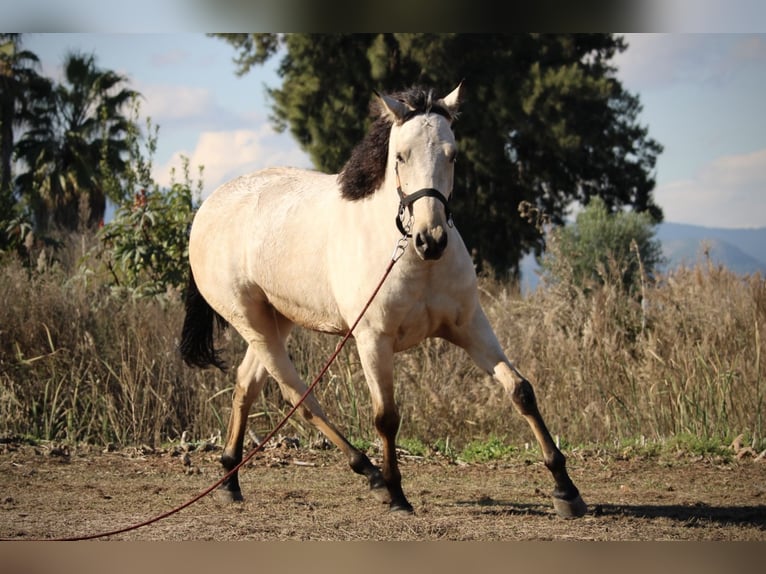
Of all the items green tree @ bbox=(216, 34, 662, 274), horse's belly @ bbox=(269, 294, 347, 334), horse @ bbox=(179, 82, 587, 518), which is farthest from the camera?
green tree @ bbox=(216, 34, 662, 274)

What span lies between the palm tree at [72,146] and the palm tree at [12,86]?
1.71 feet

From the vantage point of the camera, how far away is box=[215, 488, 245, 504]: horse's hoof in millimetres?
6319

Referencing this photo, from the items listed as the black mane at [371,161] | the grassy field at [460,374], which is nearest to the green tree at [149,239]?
the grassy field at [460,374]

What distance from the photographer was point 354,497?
20.6ft

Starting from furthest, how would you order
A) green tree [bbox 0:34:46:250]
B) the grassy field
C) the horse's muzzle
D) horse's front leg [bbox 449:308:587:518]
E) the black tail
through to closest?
green tree [bbox 0:34:46:250] < the grassy field < the black tail < horse's front leg [bbox 449:308:587:518] < the horse's muzzle

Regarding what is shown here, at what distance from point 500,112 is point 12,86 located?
50.7 ft

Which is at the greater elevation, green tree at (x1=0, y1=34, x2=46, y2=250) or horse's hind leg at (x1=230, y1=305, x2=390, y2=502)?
green tree at (x1=0, y1=34, x2=46, y2=250)

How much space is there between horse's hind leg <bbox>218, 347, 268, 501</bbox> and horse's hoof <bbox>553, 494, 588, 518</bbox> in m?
2.20

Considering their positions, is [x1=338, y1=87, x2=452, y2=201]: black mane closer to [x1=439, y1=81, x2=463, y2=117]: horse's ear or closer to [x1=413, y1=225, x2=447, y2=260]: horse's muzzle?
[x1=439, y1=81, x2=463, y2=117]: horse's ear

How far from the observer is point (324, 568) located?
4441 mm

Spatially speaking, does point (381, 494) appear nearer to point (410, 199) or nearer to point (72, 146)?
point (410, 199)

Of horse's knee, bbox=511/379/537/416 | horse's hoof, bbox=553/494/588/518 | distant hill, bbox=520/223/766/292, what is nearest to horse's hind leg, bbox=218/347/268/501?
horse's knee, bbox=511/379/537/416

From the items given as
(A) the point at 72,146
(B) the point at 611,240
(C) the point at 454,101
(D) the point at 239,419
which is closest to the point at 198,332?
(D) the point at 239,419

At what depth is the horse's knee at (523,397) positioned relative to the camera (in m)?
5.32
